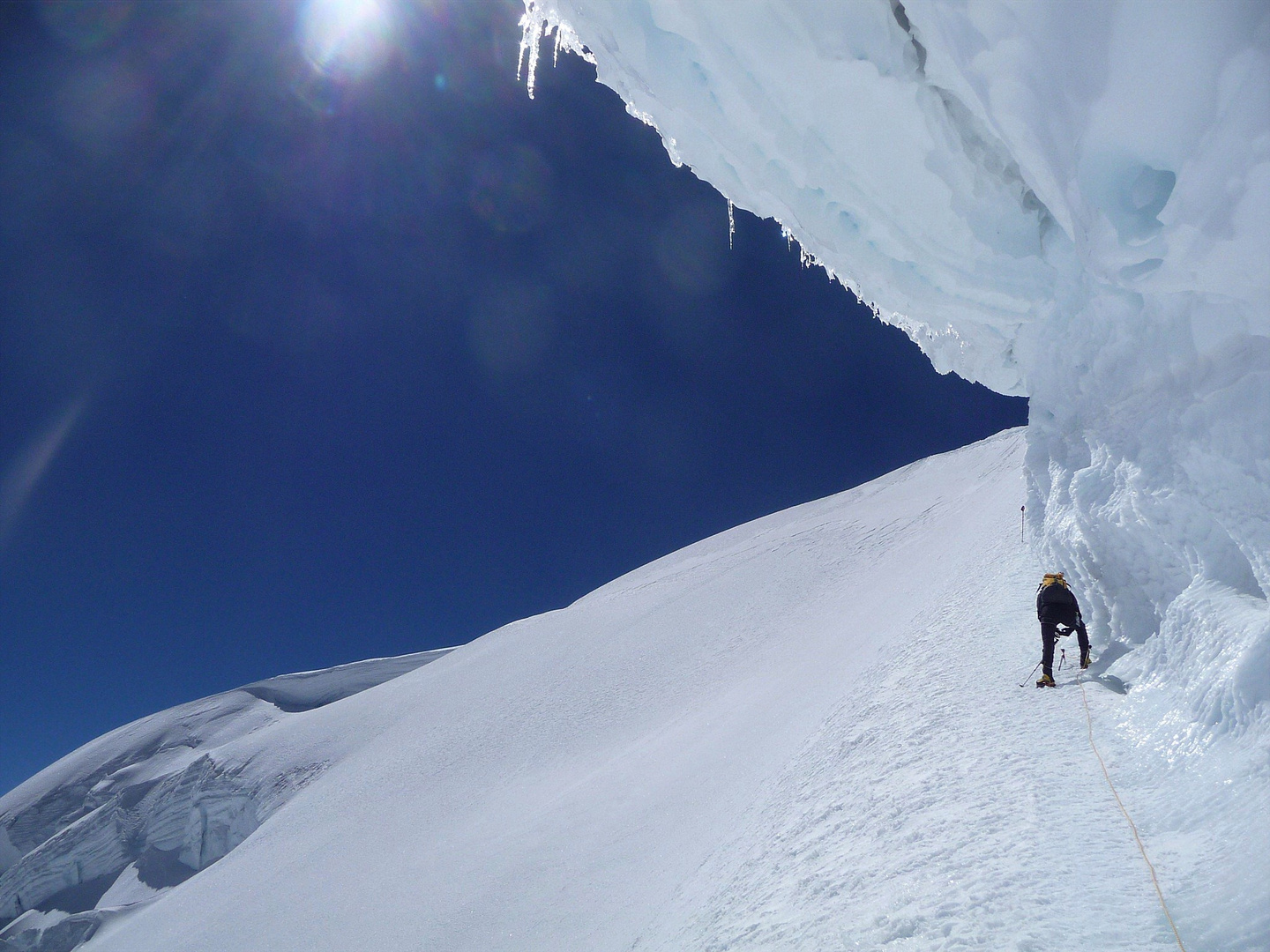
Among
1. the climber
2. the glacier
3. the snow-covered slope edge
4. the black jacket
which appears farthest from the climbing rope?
the snow-covered slope edge

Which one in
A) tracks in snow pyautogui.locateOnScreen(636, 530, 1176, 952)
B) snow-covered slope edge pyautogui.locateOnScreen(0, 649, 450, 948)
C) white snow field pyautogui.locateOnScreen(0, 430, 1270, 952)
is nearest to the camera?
tracks in snow pyautogui.locateOnScreen(636, 530, 1176, 952)

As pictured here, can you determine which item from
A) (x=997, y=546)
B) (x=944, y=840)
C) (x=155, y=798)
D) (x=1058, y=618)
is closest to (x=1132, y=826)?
(x=944, y=840)

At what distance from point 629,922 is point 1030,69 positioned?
7.57 m

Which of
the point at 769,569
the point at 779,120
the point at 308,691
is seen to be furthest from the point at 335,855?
the point at 308,691

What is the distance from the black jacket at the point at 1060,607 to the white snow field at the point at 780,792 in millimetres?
494

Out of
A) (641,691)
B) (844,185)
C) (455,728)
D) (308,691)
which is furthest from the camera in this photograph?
(308,691)

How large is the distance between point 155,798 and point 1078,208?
158 feet

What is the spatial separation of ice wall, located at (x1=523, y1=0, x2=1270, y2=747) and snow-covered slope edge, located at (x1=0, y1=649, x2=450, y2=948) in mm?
26146

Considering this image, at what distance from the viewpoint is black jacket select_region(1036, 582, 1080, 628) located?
5.68 metres

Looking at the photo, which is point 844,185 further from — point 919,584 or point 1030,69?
point 919,584

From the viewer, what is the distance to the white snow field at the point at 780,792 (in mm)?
3293

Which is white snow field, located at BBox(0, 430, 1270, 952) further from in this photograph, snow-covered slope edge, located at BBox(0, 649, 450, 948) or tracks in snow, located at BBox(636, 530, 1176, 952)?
snow-covered slope edge, located at BBox(0, 649, 450, 948)

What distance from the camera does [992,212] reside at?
195 inches

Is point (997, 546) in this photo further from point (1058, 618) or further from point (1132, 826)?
point (1132, 826)
